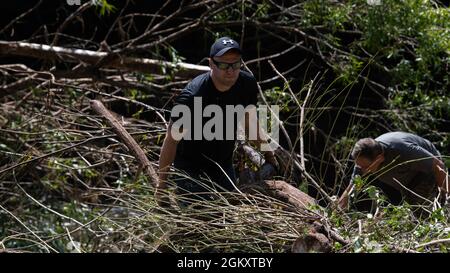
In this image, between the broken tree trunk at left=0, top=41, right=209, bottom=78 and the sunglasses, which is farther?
the broken tree trunk at left=0, top=41, right=209, bottom=78

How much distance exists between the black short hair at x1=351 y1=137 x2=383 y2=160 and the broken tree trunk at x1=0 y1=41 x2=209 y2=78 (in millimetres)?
1724

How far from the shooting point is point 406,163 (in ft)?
16.3

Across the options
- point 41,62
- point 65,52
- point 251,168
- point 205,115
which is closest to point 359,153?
point 251,168

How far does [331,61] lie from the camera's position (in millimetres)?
6430

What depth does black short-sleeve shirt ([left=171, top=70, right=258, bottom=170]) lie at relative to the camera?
4.32 m

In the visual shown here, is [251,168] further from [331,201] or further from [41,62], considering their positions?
[41,62]

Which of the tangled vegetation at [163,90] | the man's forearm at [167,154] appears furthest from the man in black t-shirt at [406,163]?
the man's forearm at [167,154]

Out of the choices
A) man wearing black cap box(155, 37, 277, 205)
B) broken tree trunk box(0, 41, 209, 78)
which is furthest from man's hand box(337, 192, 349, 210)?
broken tree trunk box(0, 41, 209, 78)

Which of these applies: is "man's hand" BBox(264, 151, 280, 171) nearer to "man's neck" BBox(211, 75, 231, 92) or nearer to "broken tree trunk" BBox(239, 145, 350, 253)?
"broken tree trunk" BBox(239, 145, 350, 253)

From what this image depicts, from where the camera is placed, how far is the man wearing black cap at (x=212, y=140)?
425 cm

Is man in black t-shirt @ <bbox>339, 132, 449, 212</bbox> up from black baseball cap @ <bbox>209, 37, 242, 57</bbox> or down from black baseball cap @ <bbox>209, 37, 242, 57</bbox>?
Answer: down

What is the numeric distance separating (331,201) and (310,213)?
0.32 metres

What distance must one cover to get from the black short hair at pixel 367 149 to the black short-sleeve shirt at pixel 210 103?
2.35ft
